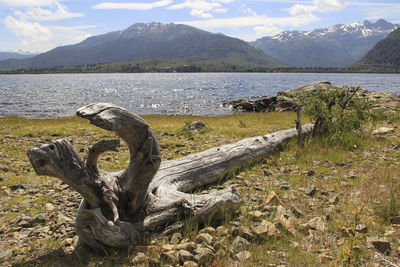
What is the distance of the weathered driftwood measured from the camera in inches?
221

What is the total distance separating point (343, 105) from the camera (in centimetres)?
1597

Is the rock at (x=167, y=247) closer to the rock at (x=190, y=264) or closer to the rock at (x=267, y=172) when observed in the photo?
the rock at (x=190, y=264)

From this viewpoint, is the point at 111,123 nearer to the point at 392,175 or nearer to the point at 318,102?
the point at 392,175

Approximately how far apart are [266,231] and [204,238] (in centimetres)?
138

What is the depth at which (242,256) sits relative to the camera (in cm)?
556

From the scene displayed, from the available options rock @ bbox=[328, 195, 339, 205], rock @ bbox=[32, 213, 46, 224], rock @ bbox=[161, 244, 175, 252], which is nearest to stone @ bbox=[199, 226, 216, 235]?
rock @ bbox=[161, 244, 175, 252]

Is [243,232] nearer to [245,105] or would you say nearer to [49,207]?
[49,207]

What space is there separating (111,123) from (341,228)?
215 inches

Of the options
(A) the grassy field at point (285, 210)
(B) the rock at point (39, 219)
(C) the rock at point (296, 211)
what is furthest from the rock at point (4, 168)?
(C) the rock at point (296, 211)

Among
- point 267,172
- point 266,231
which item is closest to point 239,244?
point 266,231

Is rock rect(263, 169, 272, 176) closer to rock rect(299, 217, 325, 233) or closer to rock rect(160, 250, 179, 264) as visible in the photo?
rock rect(299, 217, 325, 233)

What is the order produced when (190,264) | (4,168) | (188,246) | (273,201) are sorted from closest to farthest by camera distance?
(190,264)
(188,246)
(273,201)
(4,168)

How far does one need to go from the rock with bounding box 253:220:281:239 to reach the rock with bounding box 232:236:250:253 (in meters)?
0.38

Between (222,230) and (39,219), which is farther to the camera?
(39,219)
